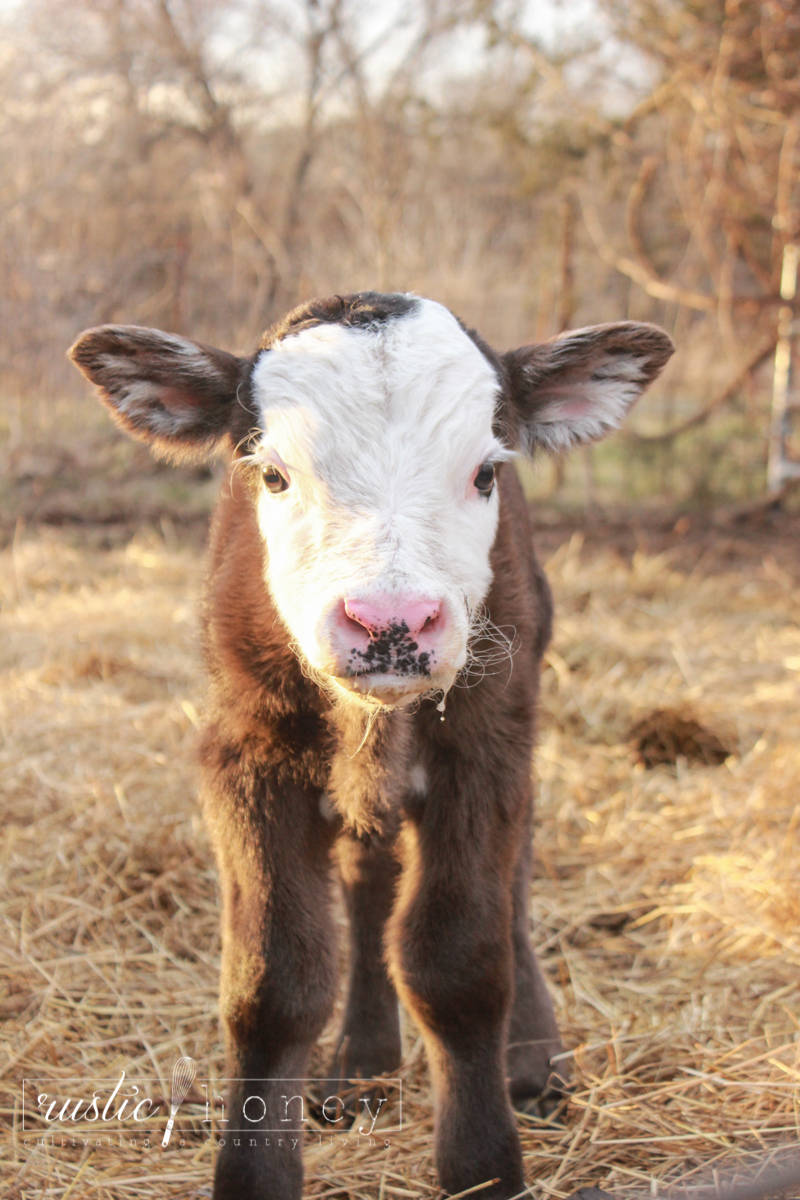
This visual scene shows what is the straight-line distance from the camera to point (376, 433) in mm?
1931

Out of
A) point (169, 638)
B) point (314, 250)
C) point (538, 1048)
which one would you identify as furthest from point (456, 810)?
point (314, 250)

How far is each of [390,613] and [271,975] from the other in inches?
37.0

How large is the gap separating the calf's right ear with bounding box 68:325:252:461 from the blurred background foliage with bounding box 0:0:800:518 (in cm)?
549

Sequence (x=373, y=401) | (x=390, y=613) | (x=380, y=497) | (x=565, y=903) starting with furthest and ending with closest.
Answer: (x=565, y=903) → (x=373, y=401) → (x=380, y=497) → (x=390, y=613)

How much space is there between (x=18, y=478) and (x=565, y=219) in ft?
19.6

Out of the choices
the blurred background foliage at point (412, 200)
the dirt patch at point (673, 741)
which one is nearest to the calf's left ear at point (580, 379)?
the dirt patch at point (673, 741)

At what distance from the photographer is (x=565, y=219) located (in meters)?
9.04

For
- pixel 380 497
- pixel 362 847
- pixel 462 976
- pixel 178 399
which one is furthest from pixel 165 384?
pixel 462 976

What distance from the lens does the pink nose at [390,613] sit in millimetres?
1674

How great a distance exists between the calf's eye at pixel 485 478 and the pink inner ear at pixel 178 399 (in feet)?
2.52

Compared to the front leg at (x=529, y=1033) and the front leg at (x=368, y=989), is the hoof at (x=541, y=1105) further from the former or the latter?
the front leg at (x=368, y=989)

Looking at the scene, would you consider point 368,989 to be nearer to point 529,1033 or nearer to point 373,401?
point 529,1033

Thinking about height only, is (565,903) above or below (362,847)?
below

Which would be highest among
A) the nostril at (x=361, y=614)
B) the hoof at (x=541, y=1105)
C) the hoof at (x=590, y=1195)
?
the nostril at (x=361, y=614)
